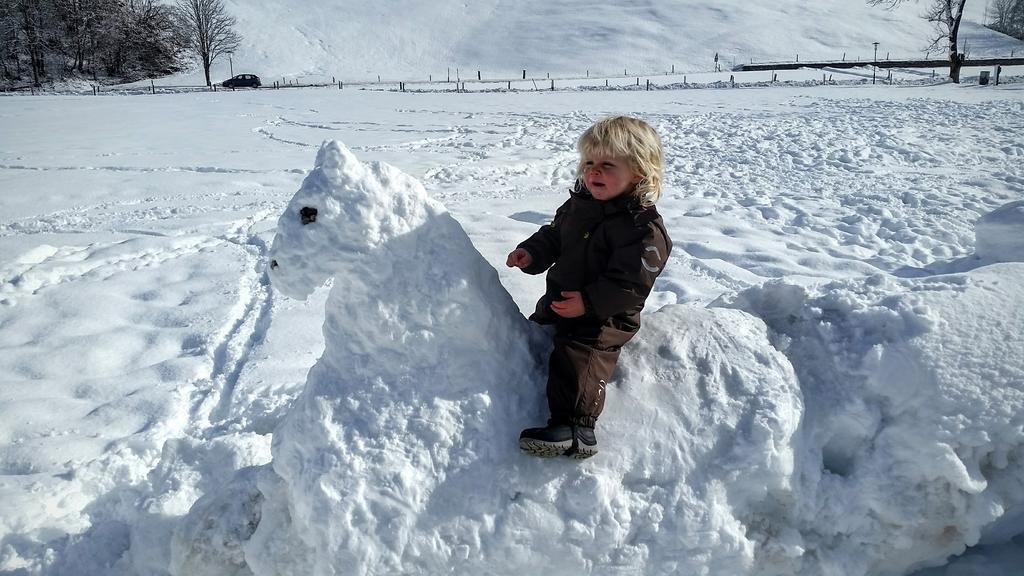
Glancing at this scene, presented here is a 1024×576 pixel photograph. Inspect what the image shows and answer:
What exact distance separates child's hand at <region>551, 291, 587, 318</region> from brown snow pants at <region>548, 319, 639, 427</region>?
10 cm

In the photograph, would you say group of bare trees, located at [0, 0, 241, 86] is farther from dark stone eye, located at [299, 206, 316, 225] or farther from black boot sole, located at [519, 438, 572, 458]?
black boot sole, located at [519, 438, 572, 458]

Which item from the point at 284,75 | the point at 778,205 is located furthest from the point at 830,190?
the point at 284,75

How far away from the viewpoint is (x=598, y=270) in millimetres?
2291

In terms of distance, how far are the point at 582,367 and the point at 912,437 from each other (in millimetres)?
1108

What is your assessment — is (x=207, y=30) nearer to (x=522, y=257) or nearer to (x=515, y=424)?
(x=522, y=257)

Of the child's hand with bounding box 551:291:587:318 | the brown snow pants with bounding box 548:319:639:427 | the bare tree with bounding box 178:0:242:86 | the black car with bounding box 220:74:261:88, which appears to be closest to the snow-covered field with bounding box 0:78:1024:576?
the brown snow pants with bounding box 548:319:639:427

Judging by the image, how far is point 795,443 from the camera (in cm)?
217

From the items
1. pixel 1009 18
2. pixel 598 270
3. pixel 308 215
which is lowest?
pixel 598 270

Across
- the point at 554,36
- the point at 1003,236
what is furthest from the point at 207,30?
the point at 1003,236

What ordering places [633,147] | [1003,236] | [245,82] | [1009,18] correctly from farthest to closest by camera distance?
[1009,18] < [245,82] < [1003,236] < [633,147]

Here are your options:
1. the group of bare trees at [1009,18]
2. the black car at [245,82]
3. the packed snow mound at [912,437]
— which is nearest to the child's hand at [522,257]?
the packed snow mound at [912,437]

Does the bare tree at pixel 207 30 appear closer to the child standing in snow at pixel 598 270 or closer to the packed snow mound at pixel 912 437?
the child standing in snow at pixel 598 270

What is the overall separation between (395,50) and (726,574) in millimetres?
58224

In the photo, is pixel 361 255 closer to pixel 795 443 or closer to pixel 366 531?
pixel 366 531
